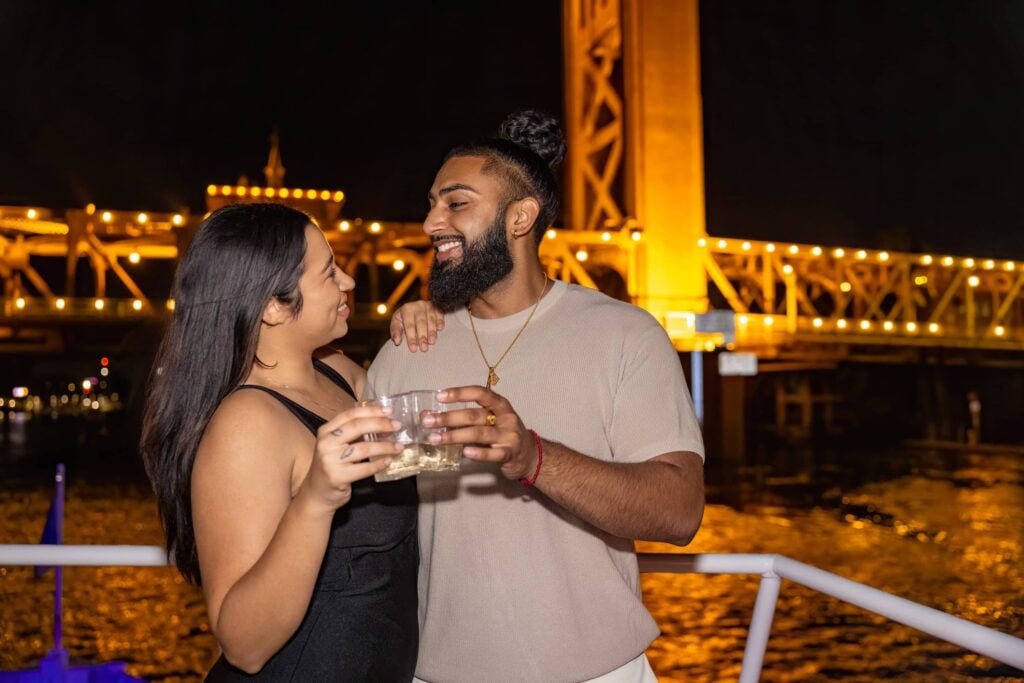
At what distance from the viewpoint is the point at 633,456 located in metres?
2.45

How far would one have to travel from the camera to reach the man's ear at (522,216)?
2803mm

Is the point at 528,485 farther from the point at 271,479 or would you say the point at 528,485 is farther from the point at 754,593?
the point at 754,593

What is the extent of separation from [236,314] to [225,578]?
1.95 feet

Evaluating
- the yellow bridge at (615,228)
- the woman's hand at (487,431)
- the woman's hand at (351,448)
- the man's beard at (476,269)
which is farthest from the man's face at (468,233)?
the yellow bridge at (615,228)

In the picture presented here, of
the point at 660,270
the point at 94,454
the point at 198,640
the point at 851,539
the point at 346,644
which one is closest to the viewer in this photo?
the point at 346,644


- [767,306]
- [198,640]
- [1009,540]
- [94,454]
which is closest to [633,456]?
[198,640]

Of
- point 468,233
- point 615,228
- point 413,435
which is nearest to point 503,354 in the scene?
point 468,233

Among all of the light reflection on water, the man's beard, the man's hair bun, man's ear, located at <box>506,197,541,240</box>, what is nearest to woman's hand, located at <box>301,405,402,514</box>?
the man's beard

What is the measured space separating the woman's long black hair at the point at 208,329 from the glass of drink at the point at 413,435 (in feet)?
1.79

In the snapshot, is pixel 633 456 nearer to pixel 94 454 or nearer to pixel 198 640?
pixel 198 640

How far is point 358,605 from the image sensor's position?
229 cm

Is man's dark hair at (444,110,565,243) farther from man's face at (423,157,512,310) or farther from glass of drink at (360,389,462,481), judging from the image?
glass of drink at (360,389,462,481)

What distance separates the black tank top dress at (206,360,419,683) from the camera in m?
2.21

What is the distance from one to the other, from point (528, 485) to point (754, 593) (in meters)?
9.04
